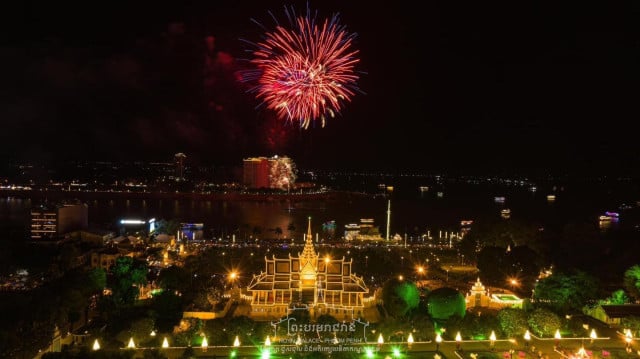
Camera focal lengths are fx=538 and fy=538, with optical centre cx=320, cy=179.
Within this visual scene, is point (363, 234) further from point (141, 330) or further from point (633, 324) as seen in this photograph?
point (141, 330)

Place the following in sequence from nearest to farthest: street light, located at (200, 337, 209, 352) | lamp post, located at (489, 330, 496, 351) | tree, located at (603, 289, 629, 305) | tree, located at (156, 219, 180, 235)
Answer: street light, located at (200, 337, 209, 352) → lamp post, located at (489, 330, 496, 351) → tree, located at (603, 289, 629, 305) → tree, located at (156, 219, 180, 235)

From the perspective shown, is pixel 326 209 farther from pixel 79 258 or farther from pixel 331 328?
pixel 331 328

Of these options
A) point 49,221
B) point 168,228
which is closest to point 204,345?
point 168,228

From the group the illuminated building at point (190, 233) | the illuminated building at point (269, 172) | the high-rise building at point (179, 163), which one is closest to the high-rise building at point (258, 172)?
the illuminated building at point (269, 172)

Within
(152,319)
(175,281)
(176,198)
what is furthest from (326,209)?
(152,319)

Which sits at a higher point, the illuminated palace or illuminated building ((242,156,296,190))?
illuminated building ((242,156,296,190))

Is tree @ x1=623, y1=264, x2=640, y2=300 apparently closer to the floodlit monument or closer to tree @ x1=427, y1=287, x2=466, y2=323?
the floodlit monument

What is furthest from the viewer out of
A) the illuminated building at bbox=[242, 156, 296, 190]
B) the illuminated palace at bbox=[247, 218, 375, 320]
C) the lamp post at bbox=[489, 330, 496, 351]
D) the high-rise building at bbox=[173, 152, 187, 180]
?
the high-rise building at bbox=[173, 152, 187, 180]

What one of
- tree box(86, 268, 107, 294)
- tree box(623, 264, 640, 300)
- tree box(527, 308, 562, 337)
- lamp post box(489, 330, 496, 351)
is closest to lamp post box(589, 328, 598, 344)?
tree box(527, 308, 562, 337)
